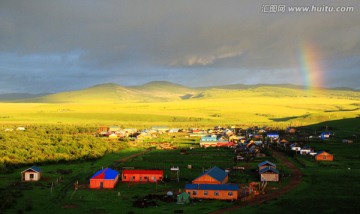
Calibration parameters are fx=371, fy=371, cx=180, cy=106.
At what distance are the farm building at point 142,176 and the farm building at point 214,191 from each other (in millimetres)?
6959

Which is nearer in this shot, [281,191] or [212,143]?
[281,191]

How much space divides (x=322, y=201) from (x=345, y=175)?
39.8 feet

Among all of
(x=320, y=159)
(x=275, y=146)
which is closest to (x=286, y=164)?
(x=320, y=159)

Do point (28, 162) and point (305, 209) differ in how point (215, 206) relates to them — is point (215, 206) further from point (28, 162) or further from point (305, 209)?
point (28, 162)

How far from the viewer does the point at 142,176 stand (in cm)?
3994

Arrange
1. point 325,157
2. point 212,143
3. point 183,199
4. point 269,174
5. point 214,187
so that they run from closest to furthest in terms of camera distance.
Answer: point 183,199
point 214,187
point 269,174
point 325,157
point 212,143

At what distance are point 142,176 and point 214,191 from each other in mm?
10025

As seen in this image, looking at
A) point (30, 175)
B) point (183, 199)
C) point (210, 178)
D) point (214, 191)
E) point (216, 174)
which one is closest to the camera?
point (183, 199)

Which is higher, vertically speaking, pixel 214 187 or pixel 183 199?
pixel 214 187

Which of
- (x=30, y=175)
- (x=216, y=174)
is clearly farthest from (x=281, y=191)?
(x=30, y=175)

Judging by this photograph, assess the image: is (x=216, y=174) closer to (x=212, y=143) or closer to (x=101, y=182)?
(x=101, y=182)

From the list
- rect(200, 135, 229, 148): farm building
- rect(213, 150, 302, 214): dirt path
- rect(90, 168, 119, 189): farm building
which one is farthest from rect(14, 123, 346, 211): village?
rect(200, 135, 229, 148): farm building

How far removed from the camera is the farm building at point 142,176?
39719 millimetres

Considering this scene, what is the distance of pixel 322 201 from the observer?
30.1 meters
